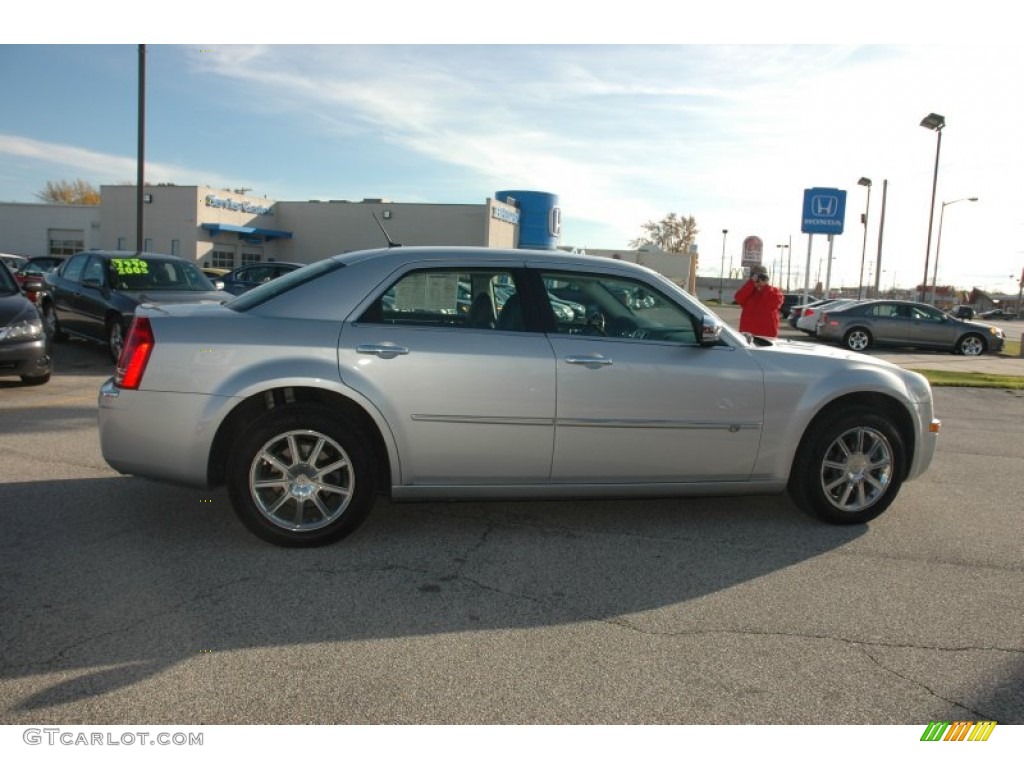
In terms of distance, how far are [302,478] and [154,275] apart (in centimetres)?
843

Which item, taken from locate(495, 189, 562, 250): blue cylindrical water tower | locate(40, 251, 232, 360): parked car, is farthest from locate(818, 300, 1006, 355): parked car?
locate(495, 189, 562, 250): blue cylindrical water tower

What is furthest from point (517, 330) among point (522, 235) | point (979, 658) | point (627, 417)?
point (522, 235)

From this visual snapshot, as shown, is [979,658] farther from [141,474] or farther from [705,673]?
[141,474]

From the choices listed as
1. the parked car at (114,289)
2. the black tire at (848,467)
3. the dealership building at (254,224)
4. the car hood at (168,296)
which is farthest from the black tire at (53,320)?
the dealership building at (254,224)

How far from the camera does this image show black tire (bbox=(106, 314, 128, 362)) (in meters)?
10.6

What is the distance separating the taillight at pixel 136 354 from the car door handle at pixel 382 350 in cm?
108

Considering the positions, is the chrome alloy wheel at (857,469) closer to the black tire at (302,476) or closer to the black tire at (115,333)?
the black tire at (302,476)

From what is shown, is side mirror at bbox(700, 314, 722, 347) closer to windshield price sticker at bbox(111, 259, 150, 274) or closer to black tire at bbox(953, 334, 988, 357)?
windshield price sticker at bbox(111, 259, 150, 274)

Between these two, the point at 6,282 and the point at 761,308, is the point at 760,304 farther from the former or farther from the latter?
the point at 6,282

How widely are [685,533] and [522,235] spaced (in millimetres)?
45543

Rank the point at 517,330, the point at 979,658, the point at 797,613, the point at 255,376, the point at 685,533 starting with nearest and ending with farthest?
the point at 979,658, the point at 797,613, the point at 255,376, the point at 517,330, the point at 685,533

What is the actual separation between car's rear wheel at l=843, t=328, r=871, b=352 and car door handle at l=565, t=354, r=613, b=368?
1826cm

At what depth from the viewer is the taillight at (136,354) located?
410 cm

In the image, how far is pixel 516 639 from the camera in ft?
10.7
